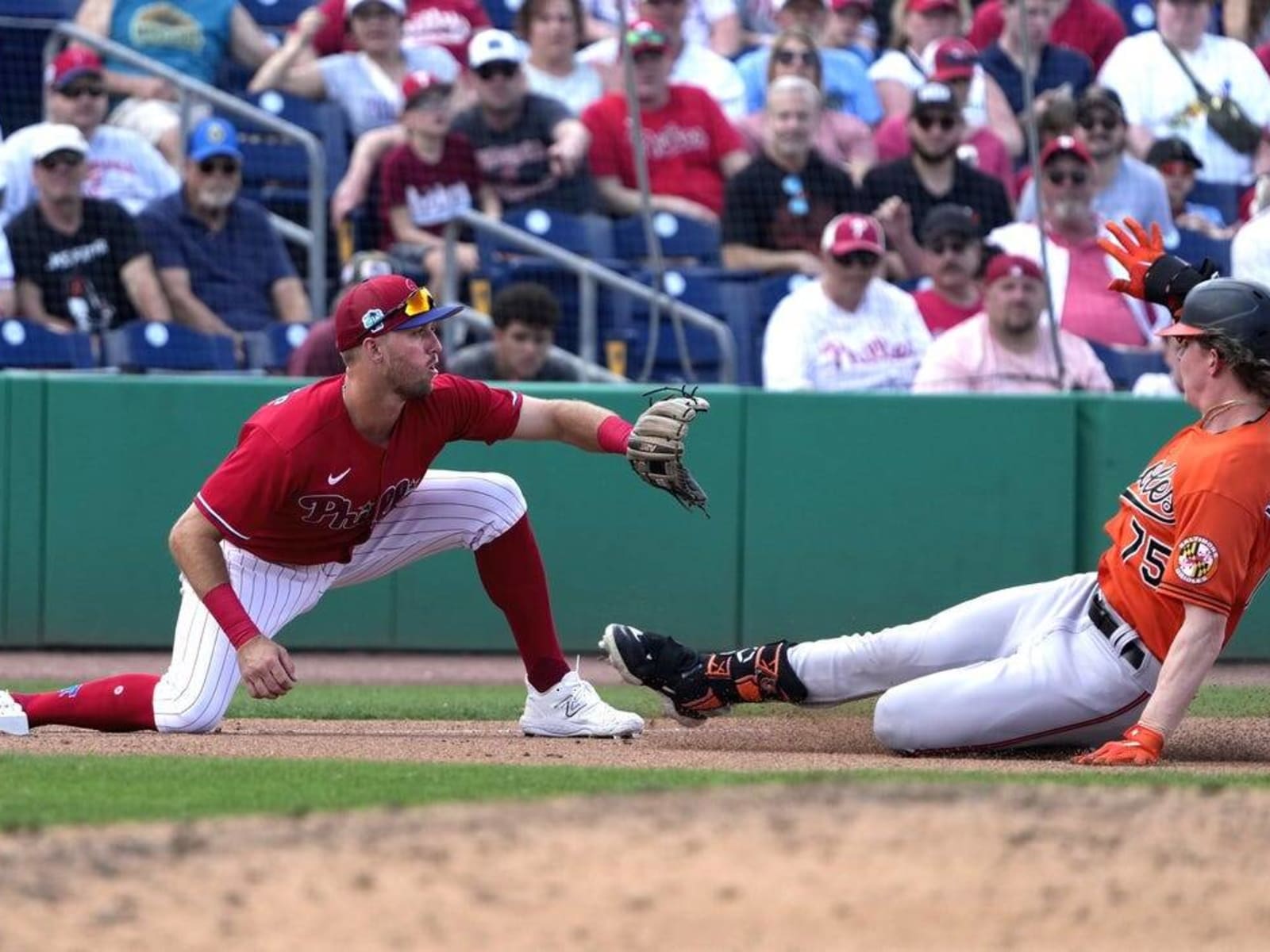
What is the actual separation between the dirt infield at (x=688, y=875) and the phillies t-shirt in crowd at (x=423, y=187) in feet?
20.1

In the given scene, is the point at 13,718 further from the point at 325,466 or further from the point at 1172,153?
the point at 1172,153

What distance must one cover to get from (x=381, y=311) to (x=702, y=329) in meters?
4.53

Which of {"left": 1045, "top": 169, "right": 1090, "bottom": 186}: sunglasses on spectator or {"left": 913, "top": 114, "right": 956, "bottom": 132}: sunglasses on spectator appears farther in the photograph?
{"left": 913, "top": 114, "right": 956, "bottom": 132}: sunglasses on spectator

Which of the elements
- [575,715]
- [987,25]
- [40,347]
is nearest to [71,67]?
[40,347]

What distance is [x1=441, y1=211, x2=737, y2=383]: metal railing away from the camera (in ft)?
33.0

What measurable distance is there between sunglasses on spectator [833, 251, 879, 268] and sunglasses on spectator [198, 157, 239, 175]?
2924 mm

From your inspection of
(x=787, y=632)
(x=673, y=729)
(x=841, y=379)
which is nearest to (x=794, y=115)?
(x=841, y=379)

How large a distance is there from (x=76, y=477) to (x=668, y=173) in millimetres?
3645

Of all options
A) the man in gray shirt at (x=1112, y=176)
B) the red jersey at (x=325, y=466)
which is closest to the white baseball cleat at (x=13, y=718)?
the red jersey at (x=325, y=466)

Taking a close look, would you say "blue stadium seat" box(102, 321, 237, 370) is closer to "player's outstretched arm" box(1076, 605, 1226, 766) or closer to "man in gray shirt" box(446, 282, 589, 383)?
"man in gray shirt" box(446, 282, 589, 383)

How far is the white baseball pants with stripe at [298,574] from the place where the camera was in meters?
6.10

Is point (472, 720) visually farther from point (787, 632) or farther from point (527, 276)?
point (527, 276)

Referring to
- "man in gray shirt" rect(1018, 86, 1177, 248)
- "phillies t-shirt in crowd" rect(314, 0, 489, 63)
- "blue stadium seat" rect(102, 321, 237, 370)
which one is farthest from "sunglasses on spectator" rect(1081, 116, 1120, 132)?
"blue stadium seat" rect(102, 321, 237, 370)

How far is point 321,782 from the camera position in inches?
202
